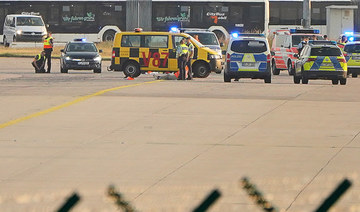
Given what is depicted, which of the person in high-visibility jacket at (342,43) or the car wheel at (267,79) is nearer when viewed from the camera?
the car wheel at (267,79)

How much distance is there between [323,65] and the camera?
36.4 meters

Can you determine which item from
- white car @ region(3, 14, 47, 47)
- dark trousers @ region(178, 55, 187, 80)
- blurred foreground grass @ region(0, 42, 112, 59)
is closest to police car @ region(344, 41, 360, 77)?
dark trousers @ region(178, 55, 187, 80)

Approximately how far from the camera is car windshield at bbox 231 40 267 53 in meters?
36.6

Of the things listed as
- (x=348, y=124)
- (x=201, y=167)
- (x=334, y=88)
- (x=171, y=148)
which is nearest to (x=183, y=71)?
(x=334, y=88)

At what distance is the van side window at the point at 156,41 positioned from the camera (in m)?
39.4

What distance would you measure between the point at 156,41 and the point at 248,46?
4150mm

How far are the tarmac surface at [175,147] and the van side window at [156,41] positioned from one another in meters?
8.93

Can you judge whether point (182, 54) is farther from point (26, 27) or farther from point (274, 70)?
point (26, 27)

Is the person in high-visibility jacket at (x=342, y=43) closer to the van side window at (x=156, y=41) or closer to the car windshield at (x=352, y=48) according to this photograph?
the car windshield at (x=352, y=48)

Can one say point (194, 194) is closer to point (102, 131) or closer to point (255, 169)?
point (255, 169)

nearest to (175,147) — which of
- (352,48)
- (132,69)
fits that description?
(132,69)

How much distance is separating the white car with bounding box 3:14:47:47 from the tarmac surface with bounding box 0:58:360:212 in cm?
3316

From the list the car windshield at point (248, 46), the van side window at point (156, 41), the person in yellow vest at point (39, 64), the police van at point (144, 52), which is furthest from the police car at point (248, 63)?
the person in yellow vest at point (39, 64)

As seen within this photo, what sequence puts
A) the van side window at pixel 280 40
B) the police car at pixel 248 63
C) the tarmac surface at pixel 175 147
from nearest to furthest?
the tarmac surface at pixel 175 147 < the police car at pixel 248 63 < the van side window at pixel 280 40
